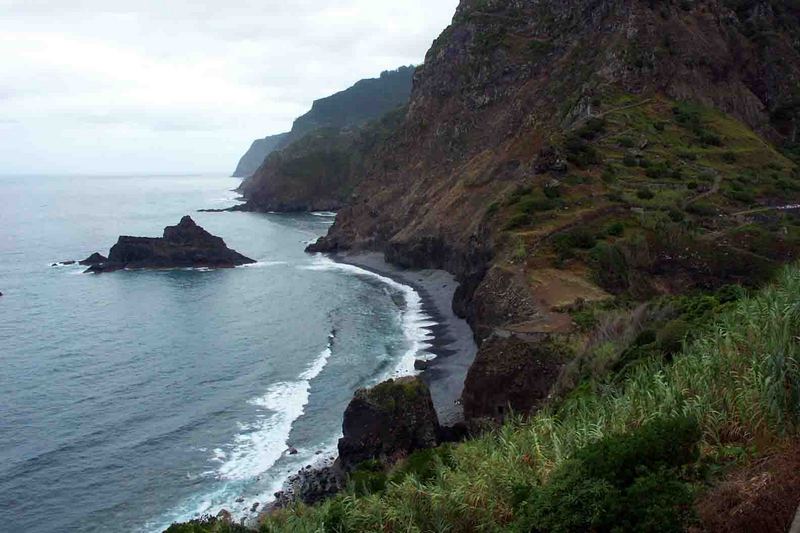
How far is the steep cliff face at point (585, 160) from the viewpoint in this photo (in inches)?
1895

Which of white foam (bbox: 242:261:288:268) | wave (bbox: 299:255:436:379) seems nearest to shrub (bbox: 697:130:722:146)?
wave (bbox: 299:255:436:379)

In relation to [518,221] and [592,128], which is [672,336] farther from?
[592,128]

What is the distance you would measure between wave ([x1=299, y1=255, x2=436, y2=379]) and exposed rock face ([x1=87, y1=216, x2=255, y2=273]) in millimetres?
14538

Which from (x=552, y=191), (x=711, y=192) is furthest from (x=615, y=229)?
(x=711, y=192)

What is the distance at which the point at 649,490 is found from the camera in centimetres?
988

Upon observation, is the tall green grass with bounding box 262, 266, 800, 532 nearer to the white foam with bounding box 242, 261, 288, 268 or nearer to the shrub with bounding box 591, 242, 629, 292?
the shrub with bounding box 591, 242, 629, 292

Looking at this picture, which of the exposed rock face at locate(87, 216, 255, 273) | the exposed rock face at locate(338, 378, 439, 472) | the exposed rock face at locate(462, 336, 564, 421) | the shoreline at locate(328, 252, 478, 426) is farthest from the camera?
the exposed rock face at locate(87, 216, 255, 273)

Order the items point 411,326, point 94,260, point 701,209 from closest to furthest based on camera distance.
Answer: point 701,209 < point 411,326 < point 94,260

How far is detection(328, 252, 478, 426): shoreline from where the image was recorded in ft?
131

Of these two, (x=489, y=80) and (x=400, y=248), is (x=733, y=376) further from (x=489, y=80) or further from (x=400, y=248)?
(x=489, y=80)

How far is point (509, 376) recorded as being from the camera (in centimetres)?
3366

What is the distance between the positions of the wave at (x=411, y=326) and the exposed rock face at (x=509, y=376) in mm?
11074

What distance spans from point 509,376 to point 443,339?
1994 cm

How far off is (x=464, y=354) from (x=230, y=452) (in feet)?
61.8
